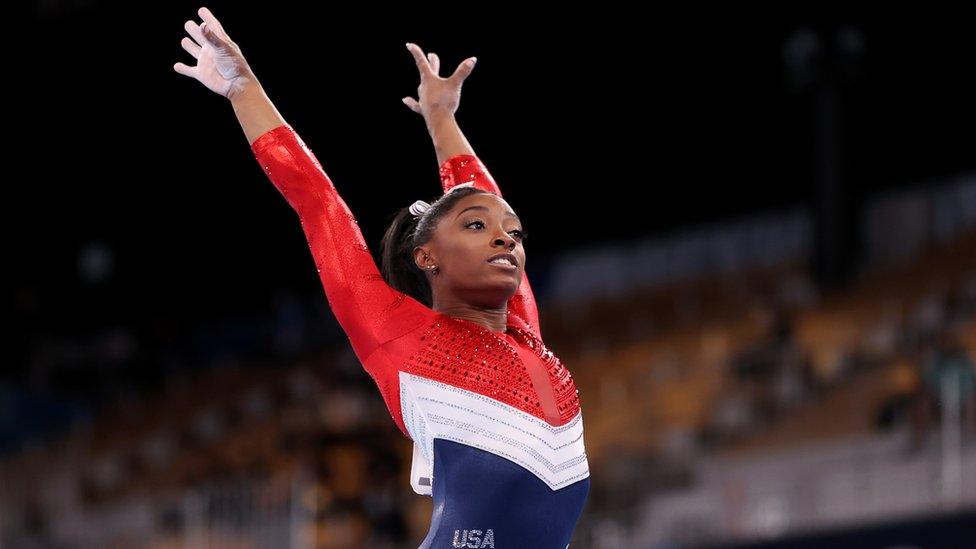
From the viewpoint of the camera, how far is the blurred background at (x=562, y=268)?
361 inches

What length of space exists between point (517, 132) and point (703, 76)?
1.95m

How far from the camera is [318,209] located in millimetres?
3016

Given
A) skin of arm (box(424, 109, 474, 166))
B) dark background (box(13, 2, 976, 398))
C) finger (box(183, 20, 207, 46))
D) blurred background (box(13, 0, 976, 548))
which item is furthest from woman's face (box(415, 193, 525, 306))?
dark background (box(13, 2, 976, 398))

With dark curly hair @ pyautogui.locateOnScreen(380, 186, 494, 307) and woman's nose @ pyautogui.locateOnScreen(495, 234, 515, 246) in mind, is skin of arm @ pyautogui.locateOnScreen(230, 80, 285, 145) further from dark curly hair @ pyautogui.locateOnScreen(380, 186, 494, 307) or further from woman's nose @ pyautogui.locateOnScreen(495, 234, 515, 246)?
woman's nose @ pyautogui.locateOnScreen(495, 234, 515, 246)

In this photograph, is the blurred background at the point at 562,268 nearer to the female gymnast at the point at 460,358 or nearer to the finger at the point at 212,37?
the female gymnast at the point at 460,358

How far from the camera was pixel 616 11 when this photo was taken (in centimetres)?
1266

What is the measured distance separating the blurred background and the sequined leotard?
4441 mm

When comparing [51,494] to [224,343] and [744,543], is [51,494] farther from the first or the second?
[744,543]

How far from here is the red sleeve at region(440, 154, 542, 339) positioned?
3314 millimetres

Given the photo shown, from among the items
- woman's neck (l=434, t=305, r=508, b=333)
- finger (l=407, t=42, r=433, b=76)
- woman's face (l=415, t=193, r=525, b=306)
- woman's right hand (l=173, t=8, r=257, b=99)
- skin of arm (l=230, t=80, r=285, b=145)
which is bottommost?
woman's neck (l=434, t=305, r=508, b=333)

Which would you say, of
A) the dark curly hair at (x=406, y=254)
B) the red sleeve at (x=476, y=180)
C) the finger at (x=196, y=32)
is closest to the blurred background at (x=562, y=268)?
the red sleeve at (x=476, y=180)

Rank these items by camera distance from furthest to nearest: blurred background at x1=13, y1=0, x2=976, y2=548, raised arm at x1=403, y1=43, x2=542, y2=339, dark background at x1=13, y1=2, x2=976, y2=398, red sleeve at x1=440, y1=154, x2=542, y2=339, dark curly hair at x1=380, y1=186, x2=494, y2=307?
1. dark background at x1=13, y1=2, x2=976, y2=398
2. blurred background at x1=13, y1=0, x2=976, y2=548
3. raised arm at x1=403, y1=43, x2=542, y2=339
4. red sleeve at x1=440, y1=154, x2=542, y2=339
5. dark curly hair at x1=380, y1=186, x2=494, y2=307

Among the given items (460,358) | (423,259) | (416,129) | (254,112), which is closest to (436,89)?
(254,112)

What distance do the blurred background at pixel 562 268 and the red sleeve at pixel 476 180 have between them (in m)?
4.13
